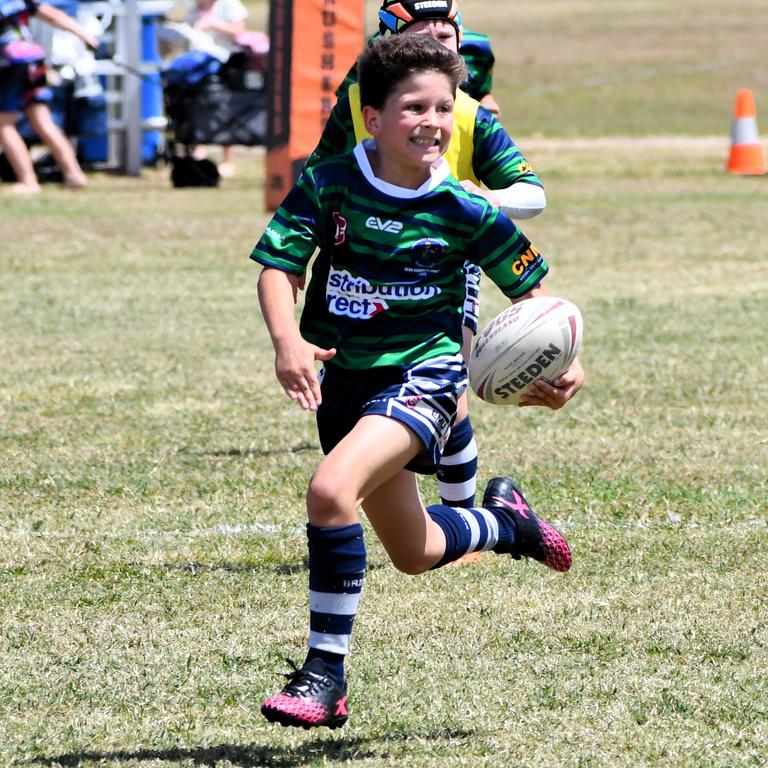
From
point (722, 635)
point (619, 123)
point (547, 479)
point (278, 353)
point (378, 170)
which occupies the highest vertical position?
point (378, 170)

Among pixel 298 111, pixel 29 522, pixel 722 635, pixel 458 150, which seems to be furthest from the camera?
pixel 298 111

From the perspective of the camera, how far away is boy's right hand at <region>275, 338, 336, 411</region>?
13.9 feet

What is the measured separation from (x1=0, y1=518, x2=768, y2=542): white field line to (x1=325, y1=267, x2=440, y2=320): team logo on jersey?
1939mm

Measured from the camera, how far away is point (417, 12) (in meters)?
5.90

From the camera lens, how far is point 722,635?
16.9 ft

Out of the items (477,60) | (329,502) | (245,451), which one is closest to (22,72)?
(245,451)

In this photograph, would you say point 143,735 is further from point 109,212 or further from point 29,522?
point 109,212

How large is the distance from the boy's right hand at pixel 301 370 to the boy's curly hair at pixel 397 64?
0.71 meters

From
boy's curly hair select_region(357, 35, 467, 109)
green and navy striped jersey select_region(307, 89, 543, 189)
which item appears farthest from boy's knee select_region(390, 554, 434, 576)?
green and navy striped jersey select_region(307, 89, 543, 189)

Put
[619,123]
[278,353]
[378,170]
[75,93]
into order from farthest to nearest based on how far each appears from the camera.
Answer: [619,123] < [75,93] < [378,170] < [278,353]

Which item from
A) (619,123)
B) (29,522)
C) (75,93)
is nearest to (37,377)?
(29,522)

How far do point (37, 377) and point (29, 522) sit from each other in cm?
308

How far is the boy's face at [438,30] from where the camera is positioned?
5.81m

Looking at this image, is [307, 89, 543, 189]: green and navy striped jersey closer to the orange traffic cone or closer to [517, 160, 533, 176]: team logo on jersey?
→ [517, 160, 533, 176]: team logo on jersey
